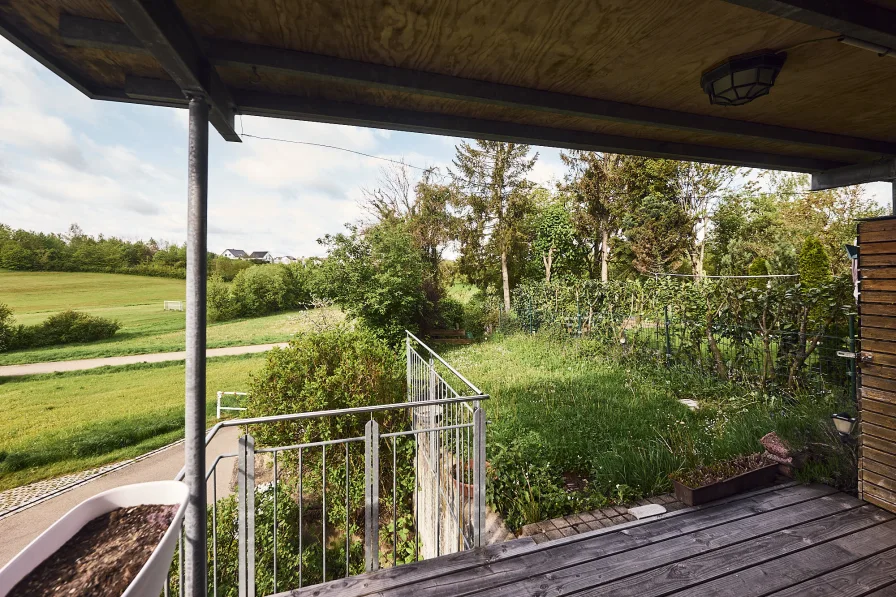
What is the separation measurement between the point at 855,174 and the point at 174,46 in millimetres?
3981

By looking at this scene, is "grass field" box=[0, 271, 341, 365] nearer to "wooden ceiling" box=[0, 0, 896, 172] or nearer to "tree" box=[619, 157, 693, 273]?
"wooden ceiling" box=[0, 0, 896, 172]

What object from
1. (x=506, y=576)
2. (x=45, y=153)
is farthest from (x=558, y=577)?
(x=45, y=153)

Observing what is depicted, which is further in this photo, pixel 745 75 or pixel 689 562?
pixel 689 562

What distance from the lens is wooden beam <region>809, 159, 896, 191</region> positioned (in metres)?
2.39

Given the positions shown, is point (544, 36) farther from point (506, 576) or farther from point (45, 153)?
point (45, 153)

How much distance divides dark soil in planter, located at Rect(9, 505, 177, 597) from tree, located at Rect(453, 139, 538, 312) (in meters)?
10.6

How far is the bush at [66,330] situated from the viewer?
8.13 meters

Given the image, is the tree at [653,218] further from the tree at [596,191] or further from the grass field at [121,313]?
the grass field at [121,313]

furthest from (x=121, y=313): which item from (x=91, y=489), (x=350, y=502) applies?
(x=350, y=502)

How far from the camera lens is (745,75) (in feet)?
4.35

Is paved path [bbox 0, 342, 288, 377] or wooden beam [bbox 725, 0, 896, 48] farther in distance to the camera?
paved path [bbox 0, 342, 288, 377]

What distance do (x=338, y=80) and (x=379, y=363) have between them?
10.0 ft

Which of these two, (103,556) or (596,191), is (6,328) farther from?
(596,191)

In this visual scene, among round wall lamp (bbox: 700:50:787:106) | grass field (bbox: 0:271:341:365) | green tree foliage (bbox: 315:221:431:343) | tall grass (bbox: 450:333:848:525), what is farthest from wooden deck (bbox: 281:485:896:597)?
grass field (bbox: 0:271:341:365)
